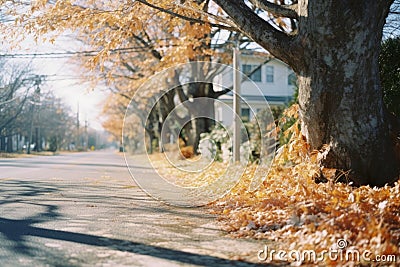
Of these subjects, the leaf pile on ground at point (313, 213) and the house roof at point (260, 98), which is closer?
the leaf pile on ground at point (313, 213)

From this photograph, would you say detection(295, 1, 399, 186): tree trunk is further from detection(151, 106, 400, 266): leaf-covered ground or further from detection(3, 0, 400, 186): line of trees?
detection(151, 106, 400, 266): leaf-covered ground

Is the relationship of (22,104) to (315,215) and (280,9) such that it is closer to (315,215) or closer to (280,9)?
(280,9)

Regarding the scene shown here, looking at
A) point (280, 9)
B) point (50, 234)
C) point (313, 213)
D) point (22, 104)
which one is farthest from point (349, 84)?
point (22, 104)

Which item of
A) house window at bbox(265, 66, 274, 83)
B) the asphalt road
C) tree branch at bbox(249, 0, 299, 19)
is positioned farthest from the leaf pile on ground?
house window at bbox(265, 66, 274, 83)

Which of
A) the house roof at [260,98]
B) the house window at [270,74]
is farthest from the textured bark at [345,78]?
the house window at [270,74]

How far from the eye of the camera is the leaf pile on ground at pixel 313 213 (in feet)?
15.8

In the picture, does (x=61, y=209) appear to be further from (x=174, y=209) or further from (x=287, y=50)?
(x=287, y=50)

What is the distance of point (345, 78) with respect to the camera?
7.87m

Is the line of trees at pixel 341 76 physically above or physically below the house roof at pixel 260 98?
below

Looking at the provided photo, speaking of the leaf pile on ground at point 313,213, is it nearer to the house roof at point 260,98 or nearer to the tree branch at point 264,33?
the tree branch at point 264,33

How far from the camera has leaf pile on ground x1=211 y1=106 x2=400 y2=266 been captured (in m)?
4.80

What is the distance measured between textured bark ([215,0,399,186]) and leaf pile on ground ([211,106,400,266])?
0.51 meters

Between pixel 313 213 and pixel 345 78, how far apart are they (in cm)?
282

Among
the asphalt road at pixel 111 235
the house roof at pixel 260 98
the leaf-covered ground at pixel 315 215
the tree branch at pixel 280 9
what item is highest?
the house roof at pixel 260 98
